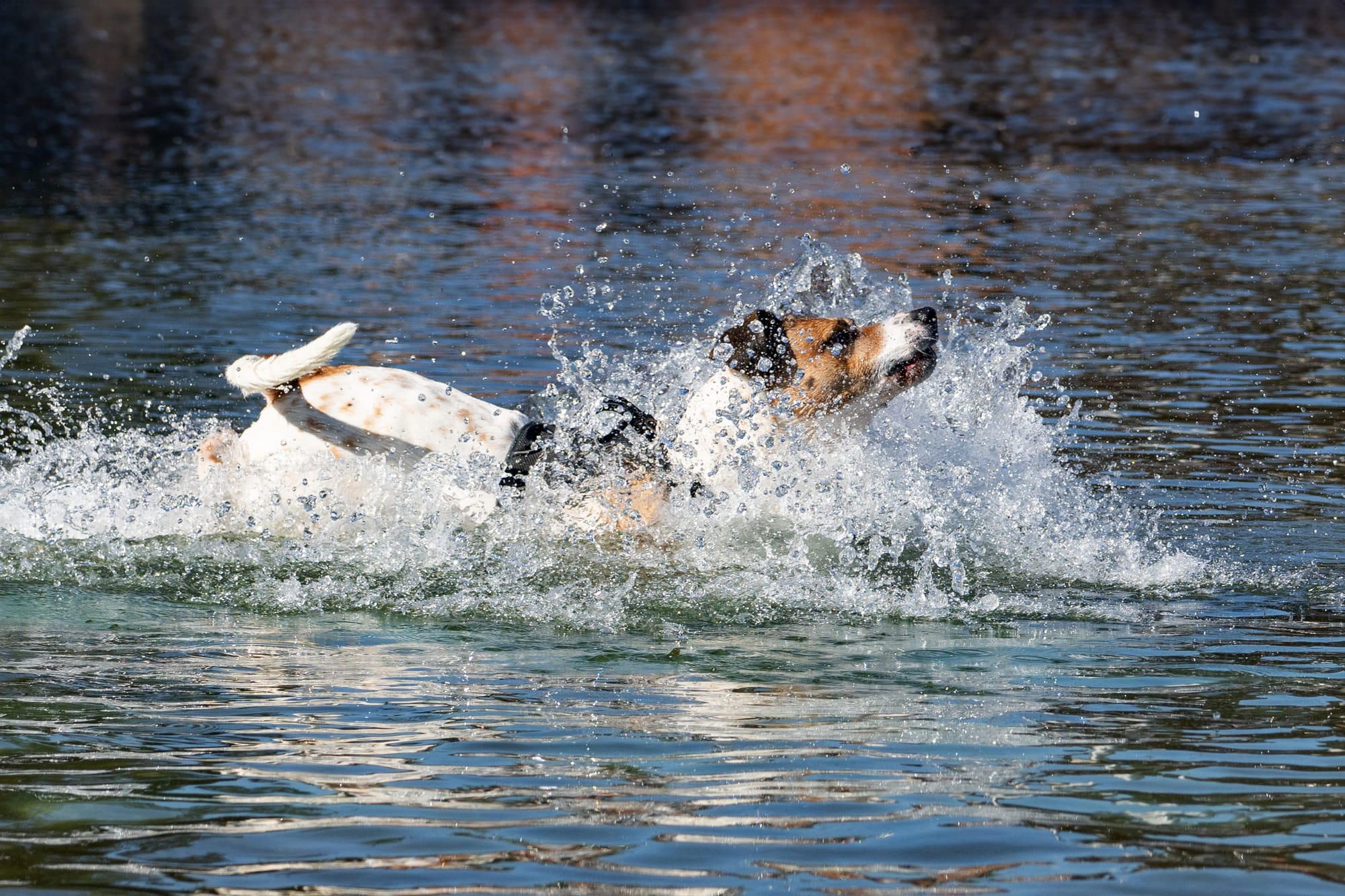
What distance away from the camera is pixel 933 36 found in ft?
149

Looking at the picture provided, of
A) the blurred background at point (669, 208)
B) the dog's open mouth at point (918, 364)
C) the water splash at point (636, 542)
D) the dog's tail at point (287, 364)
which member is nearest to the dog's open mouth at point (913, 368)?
the dog's open mouth at point (918, 364)

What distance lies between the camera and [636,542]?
717 centimetres

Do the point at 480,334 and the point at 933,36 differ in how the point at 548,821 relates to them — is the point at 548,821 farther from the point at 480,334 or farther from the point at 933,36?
the point at 933,36

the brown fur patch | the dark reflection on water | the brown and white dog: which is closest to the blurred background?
the brown and white dog

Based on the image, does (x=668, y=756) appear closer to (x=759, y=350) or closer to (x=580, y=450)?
(x=759, y=350)

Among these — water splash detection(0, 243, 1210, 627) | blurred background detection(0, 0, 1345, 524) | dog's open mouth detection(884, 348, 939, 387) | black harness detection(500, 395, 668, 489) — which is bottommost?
water splash detection(0, 243, 1210, 627)

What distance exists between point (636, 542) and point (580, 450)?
42 centimetres

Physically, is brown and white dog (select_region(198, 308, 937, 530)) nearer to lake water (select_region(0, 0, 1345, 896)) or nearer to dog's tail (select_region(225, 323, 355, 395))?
dog's tail (select_region(225, 323, 355, 395))

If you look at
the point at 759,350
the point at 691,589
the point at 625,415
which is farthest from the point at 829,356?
the point at 691,589

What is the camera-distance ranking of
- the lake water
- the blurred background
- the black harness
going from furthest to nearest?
the blurred background
the black harness
the lake water

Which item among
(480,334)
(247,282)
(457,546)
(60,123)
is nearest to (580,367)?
(457,546)

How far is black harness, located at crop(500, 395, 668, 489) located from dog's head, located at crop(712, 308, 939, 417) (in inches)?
19.4

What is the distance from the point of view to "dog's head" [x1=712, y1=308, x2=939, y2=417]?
686 centimetres

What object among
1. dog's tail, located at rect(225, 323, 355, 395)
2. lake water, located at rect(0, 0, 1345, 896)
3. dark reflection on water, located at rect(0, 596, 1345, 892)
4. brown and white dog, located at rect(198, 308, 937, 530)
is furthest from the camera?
brown and white dog, located at rect(198, 308, 937, 530)
